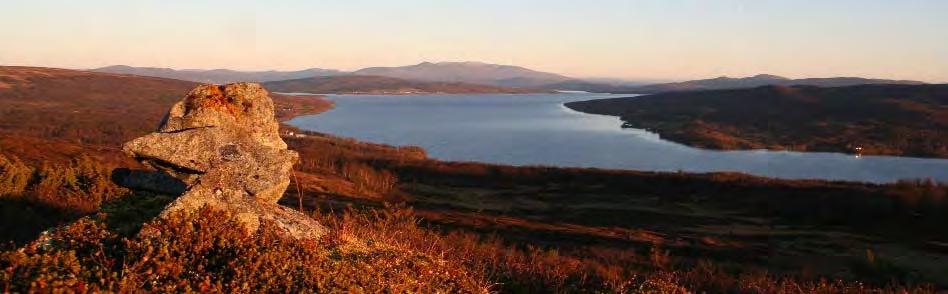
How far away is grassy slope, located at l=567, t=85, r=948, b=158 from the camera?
377 feet

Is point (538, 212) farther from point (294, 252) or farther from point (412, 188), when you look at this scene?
point (294, 252)

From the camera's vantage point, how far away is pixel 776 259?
31547 mm

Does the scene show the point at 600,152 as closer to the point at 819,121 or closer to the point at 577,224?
the point at 577,224

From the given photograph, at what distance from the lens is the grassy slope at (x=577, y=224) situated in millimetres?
10383

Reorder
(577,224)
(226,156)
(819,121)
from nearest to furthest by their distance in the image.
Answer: (226,156) → (577,224) → (819,121)

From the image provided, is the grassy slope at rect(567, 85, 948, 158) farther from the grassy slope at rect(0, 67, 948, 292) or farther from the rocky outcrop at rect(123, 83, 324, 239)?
the rocky outcrop at rect(123, 83, 324, 239)

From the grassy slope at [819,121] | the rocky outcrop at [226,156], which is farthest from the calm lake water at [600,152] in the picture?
the rocky outcrop at [226,156]

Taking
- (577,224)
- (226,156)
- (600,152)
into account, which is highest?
(226,156)

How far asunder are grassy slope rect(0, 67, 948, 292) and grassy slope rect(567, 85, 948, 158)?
6127 centimetres

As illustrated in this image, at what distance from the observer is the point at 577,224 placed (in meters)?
45.8

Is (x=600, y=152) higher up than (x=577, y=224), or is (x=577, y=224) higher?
(x=577, y=224)

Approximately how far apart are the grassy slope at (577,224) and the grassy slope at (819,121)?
2412 inches

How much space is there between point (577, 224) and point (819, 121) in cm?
12279

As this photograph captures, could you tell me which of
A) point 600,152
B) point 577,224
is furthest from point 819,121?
point 577,224
